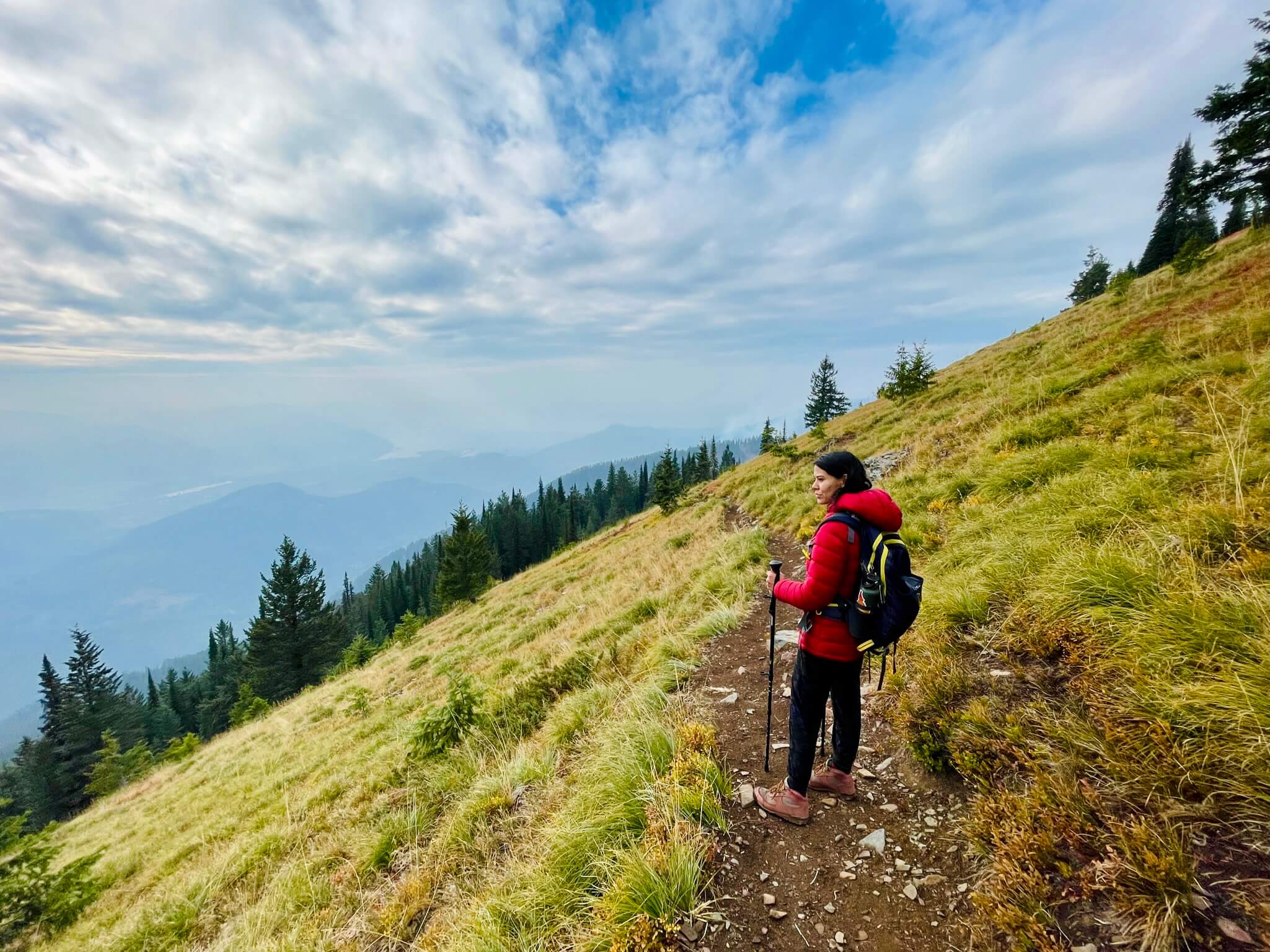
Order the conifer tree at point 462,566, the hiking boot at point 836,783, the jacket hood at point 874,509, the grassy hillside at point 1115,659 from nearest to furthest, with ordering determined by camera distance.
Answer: the grassy hillside at point 1115,659, the jacket hood at point 874,509, the hiking boot at point 836,783, the conifer tree at point 462,566

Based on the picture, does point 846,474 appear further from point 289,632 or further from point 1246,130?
point 289,632

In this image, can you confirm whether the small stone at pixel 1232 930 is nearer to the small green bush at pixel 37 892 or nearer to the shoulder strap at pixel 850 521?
the shoulder strap at pixel 850 521

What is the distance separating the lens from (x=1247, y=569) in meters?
3.81

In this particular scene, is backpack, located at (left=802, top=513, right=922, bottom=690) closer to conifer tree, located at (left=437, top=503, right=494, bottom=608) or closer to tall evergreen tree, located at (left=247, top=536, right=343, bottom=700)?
conifer tree, located at (left=437, top=503, right=494, bottom=608)

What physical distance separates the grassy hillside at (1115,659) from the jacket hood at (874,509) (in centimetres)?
175

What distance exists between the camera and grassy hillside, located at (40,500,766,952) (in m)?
3.70

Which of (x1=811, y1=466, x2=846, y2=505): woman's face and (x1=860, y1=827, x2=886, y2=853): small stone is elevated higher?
(x1=811, y1=466, x2=846, y2=505): woman's face

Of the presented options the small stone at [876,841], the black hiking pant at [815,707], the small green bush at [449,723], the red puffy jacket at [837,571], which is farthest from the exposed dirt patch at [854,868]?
the small green bush at [449,723]

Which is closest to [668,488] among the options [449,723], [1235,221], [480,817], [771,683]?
[449,723]

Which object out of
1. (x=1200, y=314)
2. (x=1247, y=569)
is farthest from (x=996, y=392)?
(x=1247, y=569)

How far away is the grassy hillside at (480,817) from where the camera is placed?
12.1 ft

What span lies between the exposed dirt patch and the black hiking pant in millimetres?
400

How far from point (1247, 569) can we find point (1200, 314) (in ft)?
41.5

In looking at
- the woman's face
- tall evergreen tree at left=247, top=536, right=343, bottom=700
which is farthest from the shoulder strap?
tall evergreen tree at left=247, top=536, right=343, bottom=700
